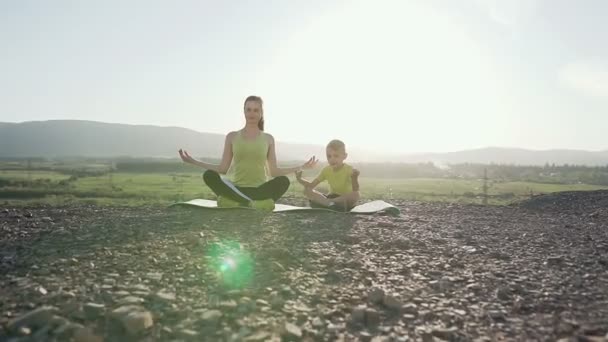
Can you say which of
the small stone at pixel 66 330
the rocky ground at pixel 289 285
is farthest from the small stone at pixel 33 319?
the small stone at pixel 66 330

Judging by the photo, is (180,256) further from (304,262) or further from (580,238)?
(580,238)

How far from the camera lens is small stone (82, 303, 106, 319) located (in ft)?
11.9

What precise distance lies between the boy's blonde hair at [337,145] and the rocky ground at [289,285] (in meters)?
2.79

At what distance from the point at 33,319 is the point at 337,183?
7.76 m

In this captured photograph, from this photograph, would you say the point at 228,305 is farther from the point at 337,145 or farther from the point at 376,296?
the point at 337,145

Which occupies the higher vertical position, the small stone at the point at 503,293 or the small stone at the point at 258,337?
the small stone at the point at 503,293

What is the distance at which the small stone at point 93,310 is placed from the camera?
142 inches

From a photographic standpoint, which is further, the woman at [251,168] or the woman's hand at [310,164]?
the woman at [251,168]

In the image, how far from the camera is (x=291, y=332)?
346cm

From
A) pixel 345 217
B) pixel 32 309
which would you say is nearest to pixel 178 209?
pixel 345 217

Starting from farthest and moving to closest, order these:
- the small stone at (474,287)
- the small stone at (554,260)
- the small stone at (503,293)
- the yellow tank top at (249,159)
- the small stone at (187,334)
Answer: the yellow tank top at (249,159)
the small stone at (554,260)
the small stone at (474,287)
the small stone at (503,293)
the small stone at (187,334)

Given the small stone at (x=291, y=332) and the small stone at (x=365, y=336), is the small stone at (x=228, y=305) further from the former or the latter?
the small stone at (x=365, y=336)

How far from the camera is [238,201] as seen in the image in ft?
31.4

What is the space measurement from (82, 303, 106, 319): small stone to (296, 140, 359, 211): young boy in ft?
22.6
